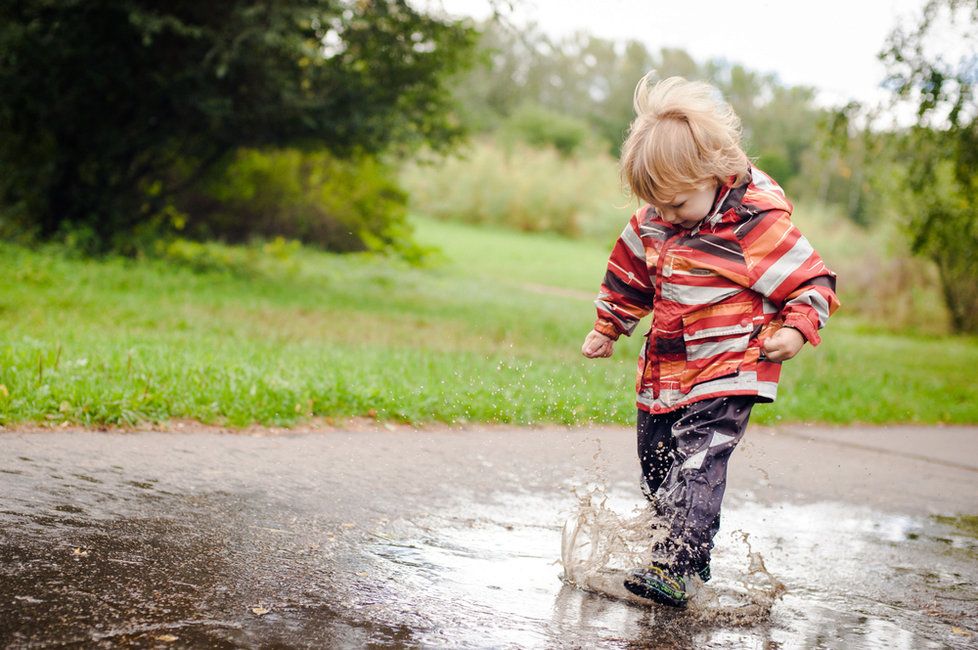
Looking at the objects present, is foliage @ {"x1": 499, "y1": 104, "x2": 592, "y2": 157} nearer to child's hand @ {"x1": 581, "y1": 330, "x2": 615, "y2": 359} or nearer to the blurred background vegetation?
the blurred background vegetation

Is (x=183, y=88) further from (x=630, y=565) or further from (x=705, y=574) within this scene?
(x=705, y=574)

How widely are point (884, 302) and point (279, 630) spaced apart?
2116 centimetres

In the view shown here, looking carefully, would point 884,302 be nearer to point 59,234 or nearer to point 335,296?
point 335,296

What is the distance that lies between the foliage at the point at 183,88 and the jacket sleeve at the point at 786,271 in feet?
28.4

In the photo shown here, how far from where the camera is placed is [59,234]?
12453mm

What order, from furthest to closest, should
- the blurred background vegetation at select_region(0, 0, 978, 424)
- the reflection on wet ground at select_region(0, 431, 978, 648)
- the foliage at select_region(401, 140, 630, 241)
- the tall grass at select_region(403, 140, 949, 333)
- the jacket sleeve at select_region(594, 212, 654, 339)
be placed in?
the foliage at select_region(401, 140, 630, 241), the tall grass at select_region(403, 140, 949, 333), the blurred background vegetation at select_region(0, 0, 978, 424), the jacket sleeve at select_region(594, 212, 654, 339), the reflection on wet ground at select_region(0, 431, 978, 648)

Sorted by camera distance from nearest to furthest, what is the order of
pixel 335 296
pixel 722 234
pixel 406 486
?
pixel 722 234 → pixel 406 486 → pixel 335 296

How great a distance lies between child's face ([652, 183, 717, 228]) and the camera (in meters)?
3.23

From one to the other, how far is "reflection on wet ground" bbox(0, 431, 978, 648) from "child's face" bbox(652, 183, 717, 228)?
1233 mm

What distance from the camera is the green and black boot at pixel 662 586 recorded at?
3.18 m

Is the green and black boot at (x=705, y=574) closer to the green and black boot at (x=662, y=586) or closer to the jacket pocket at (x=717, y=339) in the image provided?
the green and black boot at (x=662, y=586)

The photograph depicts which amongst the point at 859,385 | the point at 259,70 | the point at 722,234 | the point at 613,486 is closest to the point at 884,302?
the point at 859,385

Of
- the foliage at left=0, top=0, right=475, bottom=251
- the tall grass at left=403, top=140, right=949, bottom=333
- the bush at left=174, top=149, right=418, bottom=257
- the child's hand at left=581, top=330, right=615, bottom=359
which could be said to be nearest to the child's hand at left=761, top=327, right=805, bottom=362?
the child's hand at left=581, top=330, right=615, bottom=359

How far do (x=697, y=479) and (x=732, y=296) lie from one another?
1.94ft
